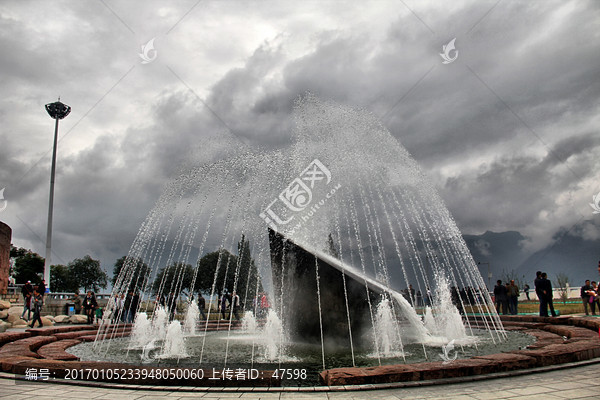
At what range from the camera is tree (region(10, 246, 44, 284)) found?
7006cm

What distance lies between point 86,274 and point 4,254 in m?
60.0

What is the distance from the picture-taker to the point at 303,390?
5070 mm

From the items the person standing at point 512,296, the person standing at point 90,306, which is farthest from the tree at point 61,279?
the person standing at point 512,296

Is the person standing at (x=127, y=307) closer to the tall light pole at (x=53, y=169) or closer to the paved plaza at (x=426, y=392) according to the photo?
the paved plaza at (x=426, y=392)

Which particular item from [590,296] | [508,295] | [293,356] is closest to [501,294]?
[508,295]

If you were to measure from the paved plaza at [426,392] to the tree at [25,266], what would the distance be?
7899 centimetres

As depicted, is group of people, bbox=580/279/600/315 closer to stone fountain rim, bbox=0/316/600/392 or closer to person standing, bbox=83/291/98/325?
stone fountain rim, bbox=0/316/600/392

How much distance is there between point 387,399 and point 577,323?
9.36 meters

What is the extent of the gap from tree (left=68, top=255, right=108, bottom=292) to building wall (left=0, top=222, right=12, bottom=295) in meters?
58.4

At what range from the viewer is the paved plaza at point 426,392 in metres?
4.59

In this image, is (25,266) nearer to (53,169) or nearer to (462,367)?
(53,169)

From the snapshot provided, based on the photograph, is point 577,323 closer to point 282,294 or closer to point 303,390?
Answer: point 282,294

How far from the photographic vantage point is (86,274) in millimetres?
87375

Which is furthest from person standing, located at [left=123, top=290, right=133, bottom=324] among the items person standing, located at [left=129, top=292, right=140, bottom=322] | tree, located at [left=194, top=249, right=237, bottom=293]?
tree, located at [left=194, top=249, right=237, bottom=293]
